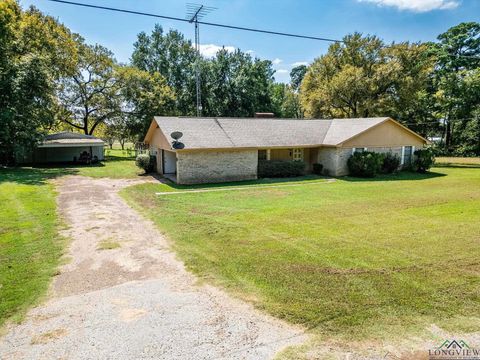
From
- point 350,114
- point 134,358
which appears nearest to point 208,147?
point 134,358

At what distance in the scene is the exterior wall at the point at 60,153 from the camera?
29328mm

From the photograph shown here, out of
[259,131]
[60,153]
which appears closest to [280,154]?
[259,131]

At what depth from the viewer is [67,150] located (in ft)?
99.1

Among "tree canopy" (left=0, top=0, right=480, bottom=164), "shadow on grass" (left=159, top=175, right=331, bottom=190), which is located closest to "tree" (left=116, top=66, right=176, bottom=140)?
"tree canopy" (left=0, top=0, right=480, bottom=164)

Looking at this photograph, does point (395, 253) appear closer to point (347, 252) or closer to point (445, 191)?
point (347, 252)

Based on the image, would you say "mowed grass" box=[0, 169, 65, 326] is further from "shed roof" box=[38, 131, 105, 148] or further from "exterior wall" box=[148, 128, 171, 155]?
"shed roof" box=[38, 131, 105, 148]

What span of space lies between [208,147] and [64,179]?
9323mm

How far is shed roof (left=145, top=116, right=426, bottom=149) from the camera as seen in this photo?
18.0 metres

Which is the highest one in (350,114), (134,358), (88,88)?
(88,88)

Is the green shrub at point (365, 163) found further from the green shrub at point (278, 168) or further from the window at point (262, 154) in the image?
the window at point (262, 154)

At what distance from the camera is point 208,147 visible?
17.0m

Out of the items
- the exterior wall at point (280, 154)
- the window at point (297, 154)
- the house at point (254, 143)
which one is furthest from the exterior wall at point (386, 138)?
the exterior wall at point (280, 154)

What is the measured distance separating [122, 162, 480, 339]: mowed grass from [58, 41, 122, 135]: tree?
956 inches

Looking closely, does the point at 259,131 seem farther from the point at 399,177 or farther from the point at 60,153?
the point at 60,153
